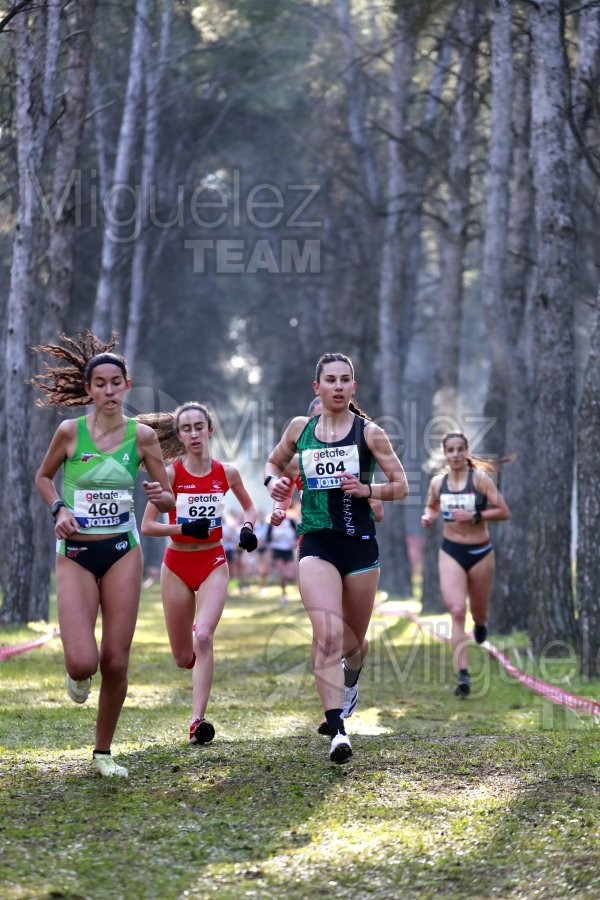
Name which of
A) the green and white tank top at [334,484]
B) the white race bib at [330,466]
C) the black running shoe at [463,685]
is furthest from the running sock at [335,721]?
the black running shoe at [463,685]

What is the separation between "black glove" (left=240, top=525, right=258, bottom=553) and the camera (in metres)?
8.98

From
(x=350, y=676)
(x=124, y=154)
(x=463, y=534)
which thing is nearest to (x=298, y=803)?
(x=350, y=676)

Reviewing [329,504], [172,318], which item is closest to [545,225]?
[329,504]

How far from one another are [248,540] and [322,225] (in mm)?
30045

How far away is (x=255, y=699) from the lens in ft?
41.9

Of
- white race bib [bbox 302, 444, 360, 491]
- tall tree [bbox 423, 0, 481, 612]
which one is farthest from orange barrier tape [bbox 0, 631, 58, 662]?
tall tree [bbox 423, 0, 481, 612]

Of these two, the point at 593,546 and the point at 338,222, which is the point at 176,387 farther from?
the point at 593,546

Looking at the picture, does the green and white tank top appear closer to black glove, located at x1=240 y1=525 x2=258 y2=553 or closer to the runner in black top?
black glove, located at x1=240 y1=525 x2=258 y2=553

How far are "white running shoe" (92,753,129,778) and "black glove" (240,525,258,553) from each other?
1529 millimetres

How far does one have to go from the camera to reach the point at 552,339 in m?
16.2

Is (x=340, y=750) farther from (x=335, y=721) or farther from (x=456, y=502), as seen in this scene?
(x=456, y=502)

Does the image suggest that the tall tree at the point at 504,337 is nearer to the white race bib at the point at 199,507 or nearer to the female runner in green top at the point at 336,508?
the white race bib at the point at 199,507

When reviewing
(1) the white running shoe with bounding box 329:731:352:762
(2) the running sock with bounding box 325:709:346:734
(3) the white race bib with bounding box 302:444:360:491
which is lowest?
(1) the white running shoe with bounding box 329:731:352:762

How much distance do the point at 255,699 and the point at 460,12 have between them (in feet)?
46.1
